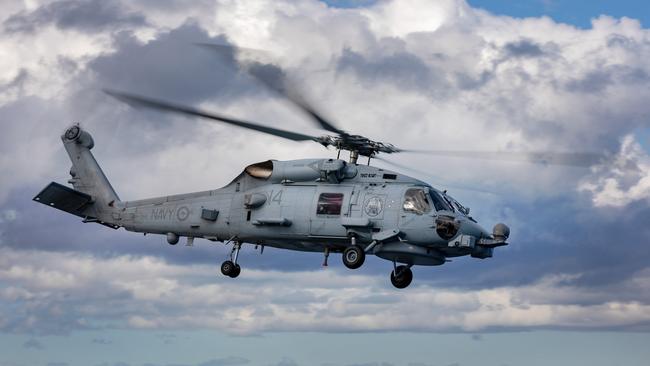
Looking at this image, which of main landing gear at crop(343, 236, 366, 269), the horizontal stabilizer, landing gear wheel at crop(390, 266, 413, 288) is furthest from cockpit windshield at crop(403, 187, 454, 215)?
the horizontal stabilizer

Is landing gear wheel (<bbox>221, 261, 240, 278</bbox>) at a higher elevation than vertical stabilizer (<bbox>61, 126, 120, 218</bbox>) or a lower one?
lower

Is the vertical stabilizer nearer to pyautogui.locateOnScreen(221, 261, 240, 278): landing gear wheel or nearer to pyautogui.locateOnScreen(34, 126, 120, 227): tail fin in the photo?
pyautogui.locateOnScreen(34, 126, 120, 227): tail fin

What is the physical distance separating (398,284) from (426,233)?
12.7ft

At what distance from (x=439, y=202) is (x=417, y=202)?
3.00ft

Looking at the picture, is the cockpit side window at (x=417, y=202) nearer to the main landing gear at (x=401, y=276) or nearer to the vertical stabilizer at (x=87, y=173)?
the main landing gear at (x=401, y=276)

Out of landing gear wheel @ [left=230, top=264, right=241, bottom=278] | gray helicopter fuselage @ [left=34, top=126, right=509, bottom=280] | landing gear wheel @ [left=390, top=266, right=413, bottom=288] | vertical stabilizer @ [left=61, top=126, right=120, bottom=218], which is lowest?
landing gear wheel @ [left=230, top=264, right=241, bottom=278]

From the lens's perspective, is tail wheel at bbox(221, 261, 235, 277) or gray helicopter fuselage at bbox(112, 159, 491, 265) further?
tail wheel at bbox(221, 261, 235, 277)

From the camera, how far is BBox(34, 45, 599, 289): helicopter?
40156mm

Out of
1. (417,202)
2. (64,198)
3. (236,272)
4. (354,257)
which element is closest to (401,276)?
(354,257)

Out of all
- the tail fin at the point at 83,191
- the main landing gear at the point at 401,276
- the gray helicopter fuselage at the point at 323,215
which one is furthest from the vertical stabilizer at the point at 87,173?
the main landing gear at the point at 401,276

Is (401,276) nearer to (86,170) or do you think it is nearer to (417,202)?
(417,202)

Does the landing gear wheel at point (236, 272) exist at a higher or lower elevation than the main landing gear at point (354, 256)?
lower

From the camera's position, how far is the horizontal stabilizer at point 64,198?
47188mm

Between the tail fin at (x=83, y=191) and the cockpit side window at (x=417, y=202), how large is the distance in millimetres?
15380
